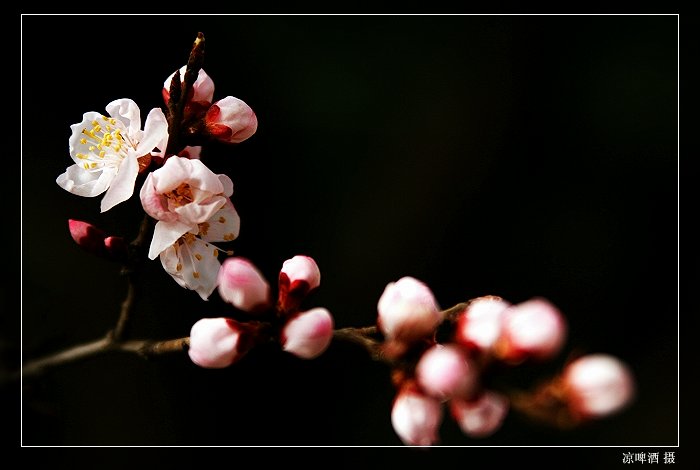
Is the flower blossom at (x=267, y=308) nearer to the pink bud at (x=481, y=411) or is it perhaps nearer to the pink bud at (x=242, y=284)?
the pink bud at (x=242, y=284)

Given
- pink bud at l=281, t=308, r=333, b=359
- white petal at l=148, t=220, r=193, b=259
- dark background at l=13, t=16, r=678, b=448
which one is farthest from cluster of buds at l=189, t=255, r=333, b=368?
dark background at l=13, t=16, r=678, b=448

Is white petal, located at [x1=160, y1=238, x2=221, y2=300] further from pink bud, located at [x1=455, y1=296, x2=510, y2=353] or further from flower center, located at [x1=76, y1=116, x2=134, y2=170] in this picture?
pink bud, located at [x1=455, y1=296, x2=510, y2=353]

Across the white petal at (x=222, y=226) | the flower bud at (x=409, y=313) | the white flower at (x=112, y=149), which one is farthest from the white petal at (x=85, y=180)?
the flower bud at (x=409, y=313)

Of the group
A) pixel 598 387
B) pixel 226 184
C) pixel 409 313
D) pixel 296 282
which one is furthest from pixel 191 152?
pixel 598 387

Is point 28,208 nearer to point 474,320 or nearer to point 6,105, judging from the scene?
point 6,105

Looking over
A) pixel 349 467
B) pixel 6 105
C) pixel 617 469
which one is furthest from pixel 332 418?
pixel 6 105

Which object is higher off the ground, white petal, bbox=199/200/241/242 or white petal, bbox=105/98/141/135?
white petal, bbox=105/98/141/135

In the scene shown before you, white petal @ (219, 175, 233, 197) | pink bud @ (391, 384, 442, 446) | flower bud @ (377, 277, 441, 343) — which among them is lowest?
pink bud @ (391, 384, 442, 446)
